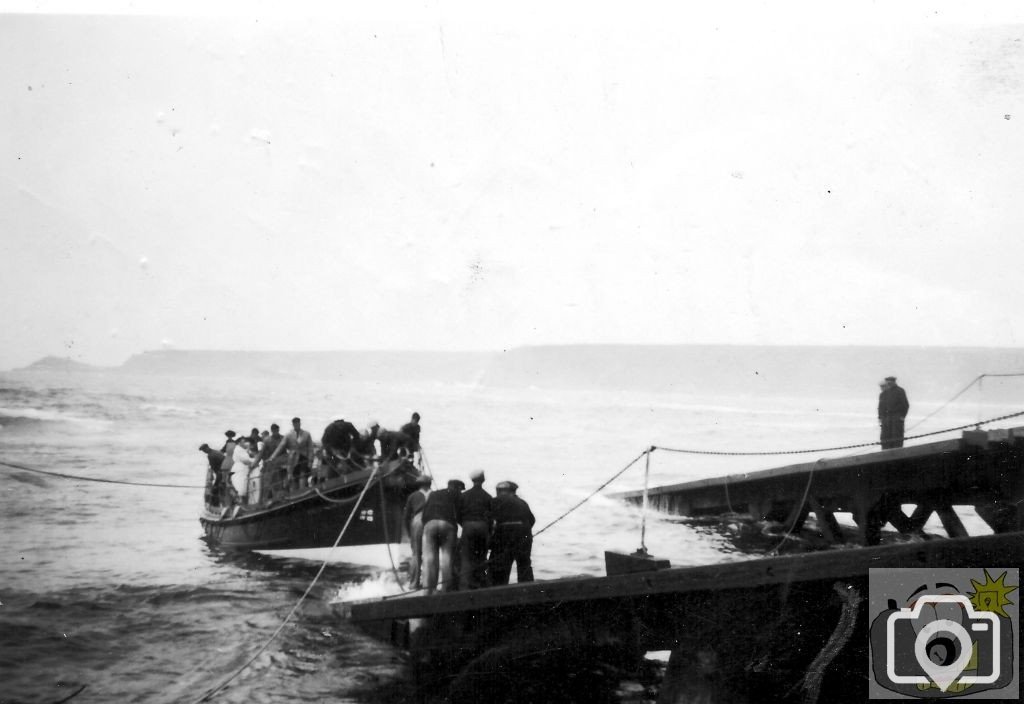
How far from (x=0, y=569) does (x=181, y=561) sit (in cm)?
261

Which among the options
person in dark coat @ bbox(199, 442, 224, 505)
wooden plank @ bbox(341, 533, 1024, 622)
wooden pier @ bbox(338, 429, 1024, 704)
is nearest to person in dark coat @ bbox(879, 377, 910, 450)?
wooden pier @ bbox(338, 429, 1024, 704)

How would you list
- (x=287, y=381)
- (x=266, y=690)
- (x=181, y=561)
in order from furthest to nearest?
1. (x=287, y=381)
2. (x=181, y=561)
3. (x=266, y=690)

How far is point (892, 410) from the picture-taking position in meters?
12.0

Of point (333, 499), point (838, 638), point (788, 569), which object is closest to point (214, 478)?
point (333, 499)

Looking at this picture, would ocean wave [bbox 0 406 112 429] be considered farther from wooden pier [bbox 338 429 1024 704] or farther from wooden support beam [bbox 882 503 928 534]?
wooden support beam [bbox 882 503 928 534]

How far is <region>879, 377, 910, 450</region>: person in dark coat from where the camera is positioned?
11977mm

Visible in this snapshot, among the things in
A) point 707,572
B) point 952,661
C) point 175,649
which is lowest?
point 175,649

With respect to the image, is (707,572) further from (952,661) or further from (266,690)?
(266,690)

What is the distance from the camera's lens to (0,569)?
41.0ft

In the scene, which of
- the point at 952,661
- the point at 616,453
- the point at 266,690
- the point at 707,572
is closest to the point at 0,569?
the point at 266,690

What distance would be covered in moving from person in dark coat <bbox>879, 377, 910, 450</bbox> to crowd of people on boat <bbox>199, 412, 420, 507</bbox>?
687cm

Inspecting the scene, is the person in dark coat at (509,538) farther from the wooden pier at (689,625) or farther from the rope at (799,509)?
the rope at (799,509)

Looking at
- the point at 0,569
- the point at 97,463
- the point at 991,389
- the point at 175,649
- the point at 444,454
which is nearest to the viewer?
the point at 175,649

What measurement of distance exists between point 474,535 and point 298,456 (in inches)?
246
